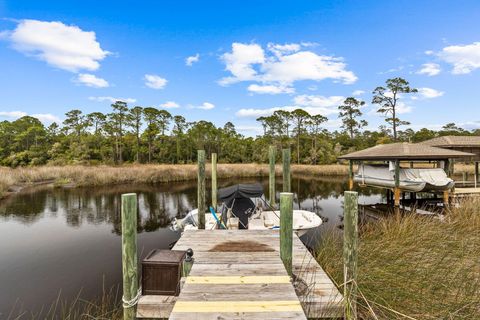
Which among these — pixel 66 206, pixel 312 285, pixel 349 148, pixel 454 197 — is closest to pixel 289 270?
pixel 312 285

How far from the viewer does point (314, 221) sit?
32.7 ft

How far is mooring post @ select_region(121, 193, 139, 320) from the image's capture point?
3953 millimetres

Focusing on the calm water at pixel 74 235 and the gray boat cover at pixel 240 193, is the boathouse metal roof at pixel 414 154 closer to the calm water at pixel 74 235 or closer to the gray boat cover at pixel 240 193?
the calm water at pixel 74 235

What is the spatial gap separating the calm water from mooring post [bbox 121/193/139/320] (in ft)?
12.8

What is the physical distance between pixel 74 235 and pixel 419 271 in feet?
44.4

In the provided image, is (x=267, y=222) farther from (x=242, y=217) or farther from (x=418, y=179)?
(x=418, y=179)

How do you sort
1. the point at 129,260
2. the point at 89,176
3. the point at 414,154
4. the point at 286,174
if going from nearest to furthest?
1. the point at 129,260
2. the point at 286,174
3. the point at 414,154
4. the point at 89,176

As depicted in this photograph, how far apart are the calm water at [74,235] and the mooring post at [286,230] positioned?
5757 mm

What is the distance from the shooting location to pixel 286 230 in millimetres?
4480

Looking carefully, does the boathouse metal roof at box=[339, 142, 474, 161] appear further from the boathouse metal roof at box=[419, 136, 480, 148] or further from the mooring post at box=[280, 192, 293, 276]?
the mooring post at box=[280, 192, 293, 276]

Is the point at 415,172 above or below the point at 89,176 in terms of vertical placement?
above

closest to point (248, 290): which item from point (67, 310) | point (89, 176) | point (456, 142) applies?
point (67, 310)

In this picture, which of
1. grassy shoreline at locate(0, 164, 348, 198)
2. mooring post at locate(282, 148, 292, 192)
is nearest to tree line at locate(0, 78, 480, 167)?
grassy shoreline at locate(0, 164, 348, 198)

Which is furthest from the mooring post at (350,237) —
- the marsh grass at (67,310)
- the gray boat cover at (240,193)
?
the gray boat cover at (240,193)
